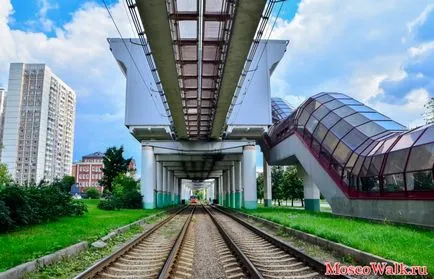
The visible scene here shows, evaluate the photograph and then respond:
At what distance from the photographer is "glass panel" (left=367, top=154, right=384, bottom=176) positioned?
18.3m

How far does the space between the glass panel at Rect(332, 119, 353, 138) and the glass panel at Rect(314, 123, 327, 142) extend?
42.9 inches

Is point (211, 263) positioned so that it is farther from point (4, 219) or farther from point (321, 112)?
point (321, 112)

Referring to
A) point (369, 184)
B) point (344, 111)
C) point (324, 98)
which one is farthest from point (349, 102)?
point (369, 184)

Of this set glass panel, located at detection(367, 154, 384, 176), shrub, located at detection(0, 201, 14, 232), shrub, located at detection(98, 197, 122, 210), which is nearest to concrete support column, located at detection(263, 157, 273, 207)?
shrub, located at detection(98, 197, 122, 210)

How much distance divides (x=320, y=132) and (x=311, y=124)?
6.75 ft

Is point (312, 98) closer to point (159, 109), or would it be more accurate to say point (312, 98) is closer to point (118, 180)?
point (159, 109)

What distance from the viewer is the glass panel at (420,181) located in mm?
14406

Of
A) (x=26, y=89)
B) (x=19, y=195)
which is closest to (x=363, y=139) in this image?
(x=19, y=195)

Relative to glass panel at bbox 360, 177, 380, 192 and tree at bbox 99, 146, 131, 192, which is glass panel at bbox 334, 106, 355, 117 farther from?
tree at bbox 99, 146, 131, 192

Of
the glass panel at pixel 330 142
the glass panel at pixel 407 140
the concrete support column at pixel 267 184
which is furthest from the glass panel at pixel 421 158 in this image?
the concrete support column at pixel 267 184

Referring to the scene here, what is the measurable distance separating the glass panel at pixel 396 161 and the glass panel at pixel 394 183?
24 centimetres

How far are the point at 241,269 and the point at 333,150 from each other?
16923 mm

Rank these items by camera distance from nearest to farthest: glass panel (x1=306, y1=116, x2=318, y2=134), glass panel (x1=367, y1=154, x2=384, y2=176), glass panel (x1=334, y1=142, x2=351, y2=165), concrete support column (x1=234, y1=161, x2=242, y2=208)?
glass panel (x1=367, y1=154, x2=384, y2=176), glass panel (x1=334, y1=142, x2=351, y2=165), glass panel (x1=306, y1=116, x2=318, y2=134), concrete support column (x1=234, y1=161, x2=242, y2=208)

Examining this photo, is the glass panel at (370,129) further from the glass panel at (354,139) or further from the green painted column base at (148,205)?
the green painted column base at (148,205)
